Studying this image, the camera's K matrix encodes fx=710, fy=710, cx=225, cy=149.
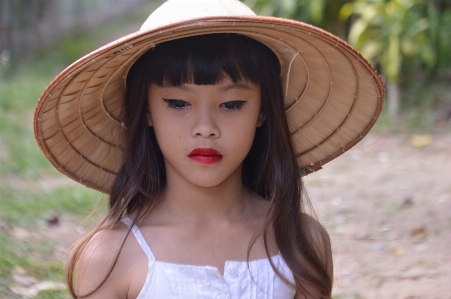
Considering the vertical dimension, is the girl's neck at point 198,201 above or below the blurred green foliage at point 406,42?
below

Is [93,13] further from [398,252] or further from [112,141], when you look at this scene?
[112,141]

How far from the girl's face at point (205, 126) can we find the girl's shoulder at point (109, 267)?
29cm

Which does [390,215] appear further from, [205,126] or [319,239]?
[205,126]

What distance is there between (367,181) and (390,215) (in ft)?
2.49

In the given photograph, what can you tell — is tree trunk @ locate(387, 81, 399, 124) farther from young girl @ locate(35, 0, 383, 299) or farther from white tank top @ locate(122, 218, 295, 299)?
white tank top @ locate(122, 218, 295, 299)

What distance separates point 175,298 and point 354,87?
2.83ft

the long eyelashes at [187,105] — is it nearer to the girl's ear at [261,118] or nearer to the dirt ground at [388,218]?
the girl's ear at [261,118]

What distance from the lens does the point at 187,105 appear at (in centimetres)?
206

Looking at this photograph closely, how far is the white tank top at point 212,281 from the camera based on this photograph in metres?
2.09

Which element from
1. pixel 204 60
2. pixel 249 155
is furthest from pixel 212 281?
pixel 204 60

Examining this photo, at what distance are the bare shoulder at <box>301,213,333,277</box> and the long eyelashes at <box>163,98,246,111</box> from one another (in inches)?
Answer: 18.7

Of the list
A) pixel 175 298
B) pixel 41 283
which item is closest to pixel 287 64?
pixel 175 298

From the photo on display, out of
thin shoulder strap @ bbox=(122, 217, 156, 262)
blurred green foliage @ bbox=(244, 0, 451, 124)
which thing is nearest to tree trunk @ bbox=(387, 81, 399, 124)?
blurred green foliage @ bbox=(244, 0, 451, 124)

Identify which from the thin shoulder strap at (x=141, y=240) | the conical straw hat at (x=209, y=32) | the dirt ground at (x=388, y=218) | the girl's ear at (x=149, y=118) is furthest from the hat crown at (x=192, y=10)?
the dirt ground at (x=388, y=218)
